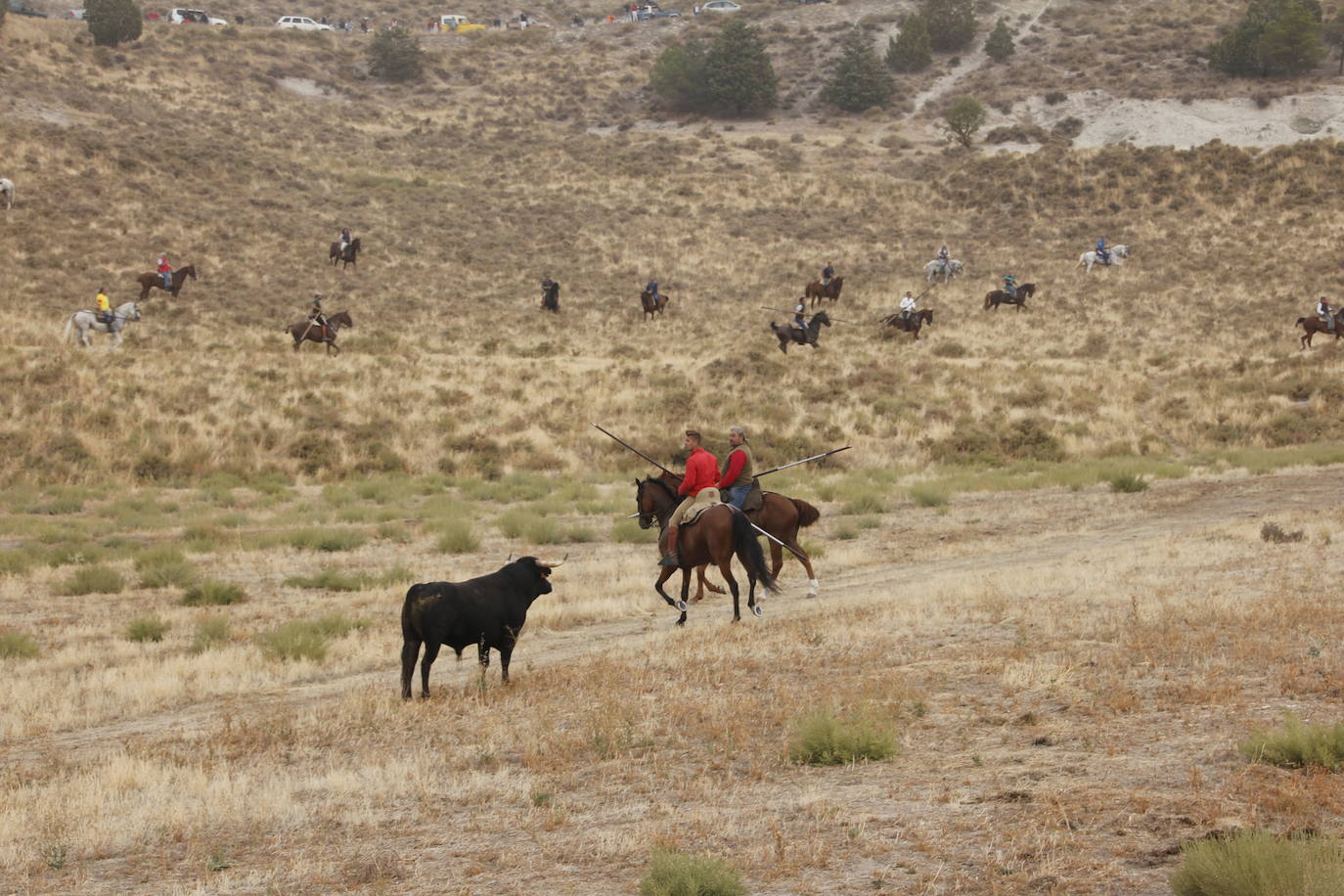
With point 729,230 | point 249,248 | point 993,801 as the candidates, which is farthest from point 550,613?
point 729,230

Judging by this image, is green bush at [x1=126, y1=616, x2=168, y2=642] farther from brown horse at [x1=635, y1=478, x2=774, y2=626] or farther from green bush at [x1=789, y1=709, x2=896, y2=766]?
green bush at [x1=789, y1=709, x2=896, y2=766]

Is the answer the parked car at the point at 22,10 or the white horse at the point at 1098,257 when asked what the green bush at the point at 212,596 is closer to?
the white horse at the point at 1098,257

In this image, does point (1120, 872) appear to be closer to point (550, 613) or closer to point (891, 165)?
point (550, 613)

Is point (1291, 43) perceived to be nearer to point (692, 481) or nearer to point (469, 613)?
point (692, 481)

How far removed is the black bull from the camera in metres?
10.4

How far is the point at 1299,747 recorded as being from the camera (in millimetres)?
6652

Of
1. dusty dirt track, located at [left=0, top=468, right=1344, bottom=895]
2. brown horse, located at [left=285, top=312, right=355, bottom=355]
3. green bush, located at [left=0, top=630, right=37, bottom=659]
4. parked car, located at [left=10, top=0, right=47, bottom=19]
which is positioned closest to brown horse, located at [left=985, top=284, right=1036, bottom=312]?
brown horse, located at [left=285, top=312, right=355, bottom=355]

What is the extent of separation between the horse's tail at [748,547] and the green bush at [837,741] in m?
5.70

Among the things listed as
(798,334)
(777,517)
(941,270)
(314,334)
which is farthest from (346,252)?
(777,517)

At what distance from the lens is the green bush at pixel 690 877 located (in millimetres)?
5359

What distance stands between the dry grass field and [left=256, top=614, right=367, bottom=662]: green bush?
0.07 m

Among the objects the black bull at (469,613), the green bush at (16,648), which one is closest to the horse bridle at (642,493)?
the black bull at (469,613)

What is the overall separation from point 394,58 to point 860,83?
3465 centimetres

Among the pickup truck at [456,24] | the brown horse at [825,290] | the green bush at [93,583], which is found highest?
the pickup truck at [456,24]
